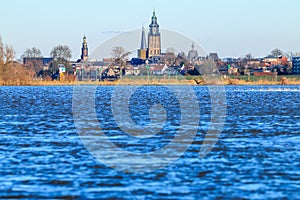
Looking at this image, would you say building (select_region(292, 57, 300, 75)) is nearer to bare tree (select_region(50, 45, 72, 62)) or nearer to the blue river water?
bare tree (select_region(50, 45, 72, 62))

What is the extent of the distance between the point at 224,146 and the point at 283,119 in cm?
1395

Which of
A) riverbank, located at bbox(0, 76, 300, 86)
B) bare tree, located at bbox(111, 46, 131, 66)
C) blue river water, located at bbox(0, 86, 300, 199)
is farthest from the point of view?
bare tree, located at bbox(111, 46, 131, 66)

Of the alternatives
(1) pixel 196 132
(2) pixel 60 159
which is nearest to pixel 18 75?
(1) pixel 196 132

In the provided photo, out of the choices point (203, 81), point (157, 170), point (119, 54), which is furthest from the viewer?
point (119, 54)

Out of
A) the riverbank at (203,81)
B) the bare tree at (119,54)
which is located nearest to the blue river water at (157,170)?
the riverbank at (203,81)

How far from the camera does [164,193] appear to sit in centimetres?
1620

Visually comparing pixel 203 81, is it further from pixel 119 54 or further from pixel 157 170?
pixel 157 170

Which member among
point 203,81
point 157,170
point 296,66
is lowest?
point 203,81

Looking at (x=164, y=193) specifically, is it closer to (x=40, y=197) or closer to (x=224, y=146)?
(x=40, y=197)

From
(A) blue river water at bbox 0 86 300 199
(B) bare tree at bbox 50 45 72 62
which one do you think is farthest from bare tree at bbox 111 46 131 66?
(A) blue river water at bbox 0 86 300 199

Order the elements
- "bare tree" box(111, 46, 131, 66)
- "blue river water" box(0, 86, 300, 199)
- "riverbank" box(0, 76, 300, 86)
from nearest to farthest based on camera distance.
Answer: "blue river water" box(0, 86, 300, 199) < "riverbank" box(0, 76, 300, 86) < "bare tree" box(111, 46, 131, 66)

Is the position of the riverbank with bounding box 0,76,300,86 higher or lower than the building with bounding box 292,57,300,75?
lower

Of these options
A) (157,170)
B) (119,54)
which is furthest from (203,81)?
(157,170)

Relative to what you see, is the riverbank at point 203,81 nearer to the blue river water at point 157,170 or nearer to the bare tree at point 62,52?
the bare tree at point 62,52
